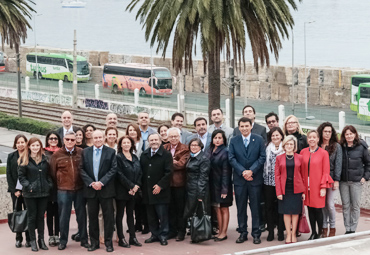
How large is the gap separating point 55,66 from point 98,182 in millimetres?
58196

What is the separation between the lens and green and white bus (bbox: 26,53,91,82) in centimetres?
6594

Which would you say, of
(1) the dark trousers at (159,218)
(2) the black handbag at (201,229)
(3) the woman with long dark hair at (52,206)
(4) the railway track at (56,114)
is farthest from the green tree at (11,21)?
(2) the black handbag at (201,229)

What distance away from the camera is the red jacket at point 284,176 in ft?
33.5

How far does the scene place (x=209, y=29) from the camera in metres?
17.5

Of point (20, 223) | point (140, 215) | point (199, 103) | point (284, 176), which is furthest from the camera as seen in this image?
point (199, 103)

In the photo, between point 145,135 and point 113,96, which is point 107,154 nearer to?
point 145,135

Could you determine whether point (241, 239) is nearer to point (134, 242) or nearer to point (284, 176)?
point (284, 176)

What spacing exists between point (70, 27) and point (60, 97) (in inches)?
4470

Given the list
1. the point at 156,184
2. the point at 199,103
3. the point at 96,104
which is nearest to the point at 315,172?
the point at 156,184

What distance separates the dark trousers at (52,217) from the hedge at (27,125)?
22.8 m

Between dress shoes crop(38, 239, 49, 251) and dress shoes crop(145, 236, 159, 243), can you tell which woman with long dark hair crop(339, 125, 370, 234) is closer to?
dress shoes crop(145, 236, 159, 243)

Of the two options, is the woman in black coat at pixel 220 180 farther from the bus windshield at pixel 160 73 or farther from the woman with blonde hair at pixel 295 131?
the bus windshield at pixel 160 73

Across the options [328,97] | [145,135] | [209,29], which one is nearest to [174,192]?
[145,135]

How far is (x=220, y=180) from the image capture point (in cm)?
1075
